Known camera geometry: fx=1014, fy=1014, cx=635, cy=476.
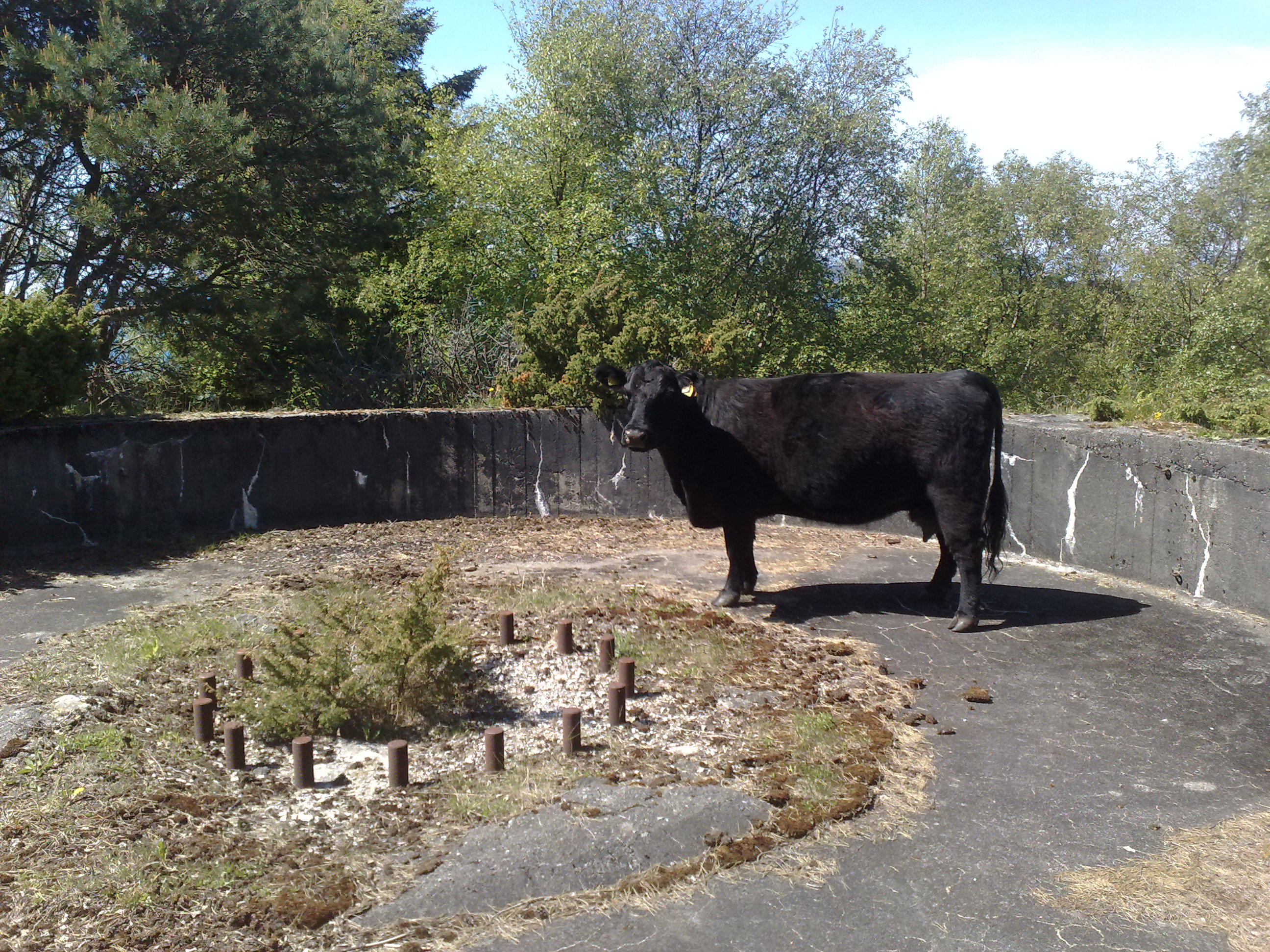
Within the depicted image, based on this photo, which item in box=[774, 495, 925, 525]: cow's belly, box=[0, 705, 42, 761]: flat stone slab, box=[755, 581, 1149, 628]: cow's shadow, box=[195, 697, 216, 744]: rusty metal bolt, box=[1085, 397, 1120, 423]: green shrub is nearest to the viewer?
box=[0, 705, 42, 761]: flat stone slab

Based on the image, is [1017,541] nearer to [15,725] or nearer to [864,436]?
[864,436]

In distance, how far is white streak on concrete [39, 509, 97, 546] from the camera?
9891 millimetres

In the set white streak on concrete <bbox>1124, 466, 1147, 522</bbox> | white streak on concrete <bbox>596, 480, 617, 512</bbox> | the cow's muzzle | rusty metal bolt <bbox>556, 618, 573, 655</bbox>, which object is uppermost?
the cow's muzzle

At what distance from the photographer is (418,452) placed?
1184cm

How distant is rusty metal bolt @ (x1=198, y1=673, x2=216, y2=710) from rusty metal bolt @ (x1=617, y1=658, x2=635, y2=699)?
7.26ft

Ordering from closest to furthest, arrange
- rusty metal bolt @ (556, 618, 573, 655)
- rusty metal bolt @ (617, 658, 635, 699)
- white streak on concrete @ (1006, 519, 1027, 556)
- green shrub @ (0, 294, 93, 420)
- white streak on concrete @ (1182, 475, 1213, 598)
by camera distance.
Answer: rusty metal bolt @ (617, 658, 635, 699)
rusty metal bolt @ (556, 618, 573, 655)
white streak on concrete @ (1182, 475, 1213, 598)
green shrub @ (0, 294, 93, 420)
white streak on concrete @ (1006, 519, 1027, 556)

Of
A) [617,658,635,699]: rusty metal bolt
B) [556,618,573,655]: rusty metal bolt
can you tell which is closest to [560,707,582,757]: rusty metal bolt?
[617,658,635,699]: rusty metal bolt

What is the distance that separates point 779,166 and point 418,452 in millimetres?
14024

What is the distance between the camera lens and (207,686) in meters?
5.77

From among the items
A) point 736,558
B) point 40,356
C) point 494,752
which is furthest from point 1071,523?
point 40,356

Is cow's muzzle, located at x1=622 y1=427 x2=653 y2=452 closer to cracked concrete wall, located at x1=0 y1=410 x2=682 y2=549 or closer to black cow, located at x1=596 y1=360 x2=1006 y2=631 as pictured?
black cow, located at x1=596 y1=360 x2=1006 y2=631

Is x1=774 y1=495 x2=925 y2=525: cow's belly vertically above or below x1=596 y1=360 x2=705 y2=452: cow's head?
below

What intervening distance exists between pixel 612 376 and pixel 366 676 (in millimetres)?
3837

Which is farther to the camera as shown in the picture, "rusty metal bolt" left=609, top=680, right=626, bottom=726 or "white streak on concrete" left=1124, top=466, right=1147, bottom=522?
"white streak on concrete" left=1124, top=466, right=1147, bottom=522
